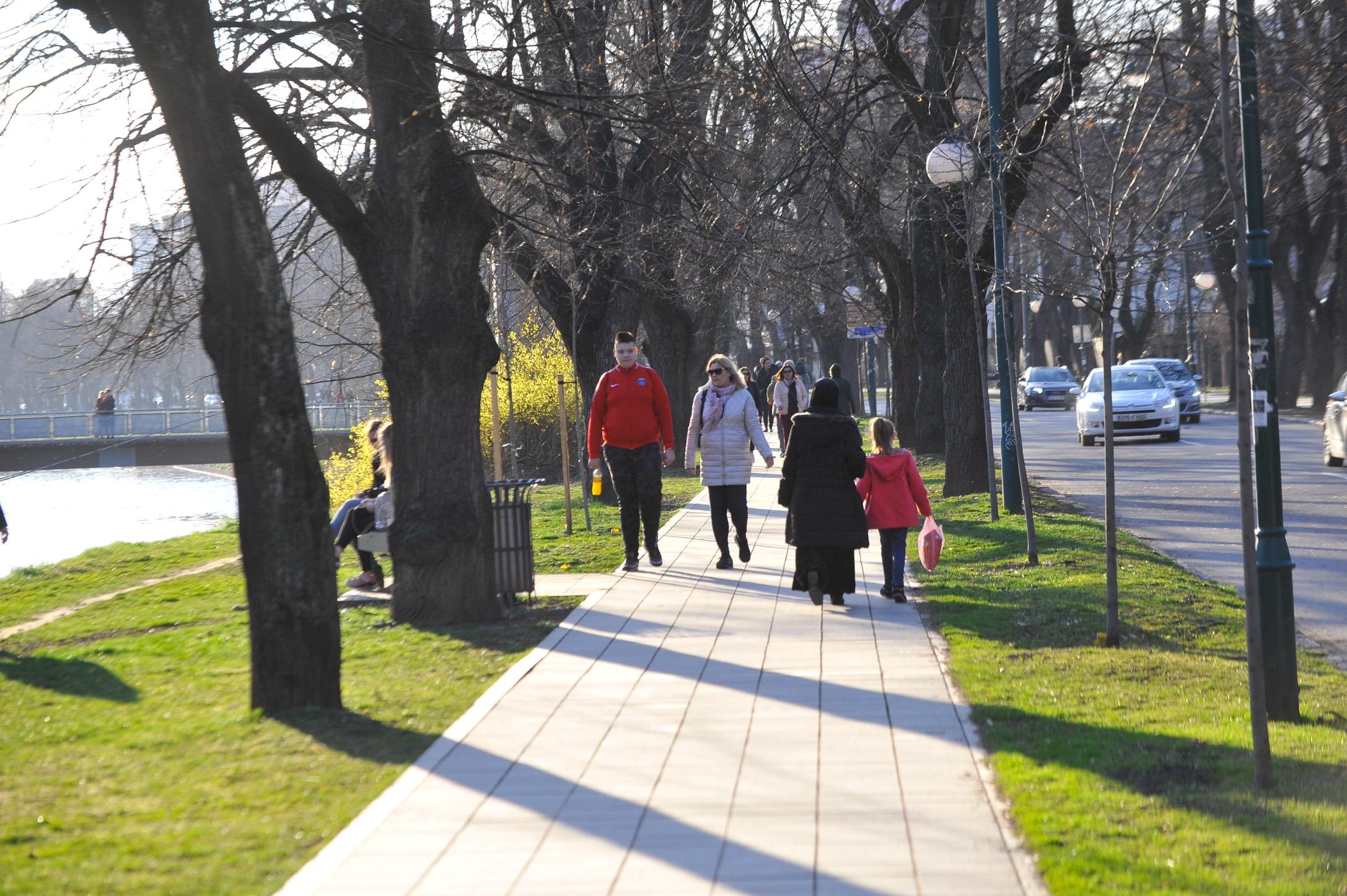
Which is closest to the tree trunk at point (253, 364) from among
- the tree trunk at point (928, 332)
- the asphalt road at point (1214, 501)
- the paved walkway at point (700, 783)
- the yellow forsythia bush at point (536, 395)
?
the paved walkway at point (700, 783)

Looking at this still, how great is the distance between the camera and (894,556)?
1035 centimetres

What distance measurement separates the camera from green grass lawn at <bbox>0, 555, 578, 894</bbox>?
4855 millimetres

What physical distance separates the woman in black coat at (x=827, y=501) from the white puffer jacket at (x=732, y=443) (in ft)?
6.51

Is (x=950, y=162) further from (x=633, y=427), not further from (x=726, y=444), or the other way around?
(x=633, y=427)

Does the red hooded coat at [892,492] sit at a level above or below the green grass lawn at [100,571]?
above

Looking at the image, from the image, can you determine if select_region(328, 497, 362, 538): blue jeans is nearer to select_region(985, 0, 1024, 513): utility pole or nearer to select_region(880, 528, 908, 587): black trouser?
select_region(880, 528, 908, 587): black trouser

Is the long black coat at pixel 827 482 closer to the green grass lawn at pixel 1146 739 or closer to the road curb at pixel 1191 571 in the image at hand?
the green grass lawn at pixel 1146 739

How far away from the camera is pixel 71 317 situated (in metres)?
14.2

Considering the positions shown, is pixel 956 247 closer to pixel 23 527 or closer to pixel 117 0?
pixel 117 0

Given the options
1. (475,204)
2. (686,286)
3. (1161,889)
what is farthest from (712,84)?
(686,286)

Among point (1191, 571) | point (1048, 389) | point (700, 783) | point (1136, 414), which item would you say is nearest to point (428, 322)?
point (700, 783)

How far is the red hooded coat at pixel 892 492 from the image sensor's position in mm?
10297

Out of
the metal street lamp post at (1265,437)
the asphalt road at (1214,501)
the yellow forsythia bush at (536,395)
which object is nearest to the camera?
the metal street lamp post at (1265,437)

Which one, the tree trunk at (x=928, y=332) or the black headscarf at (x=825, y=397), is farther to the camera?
the tree trunk at (x=928, y=332)
